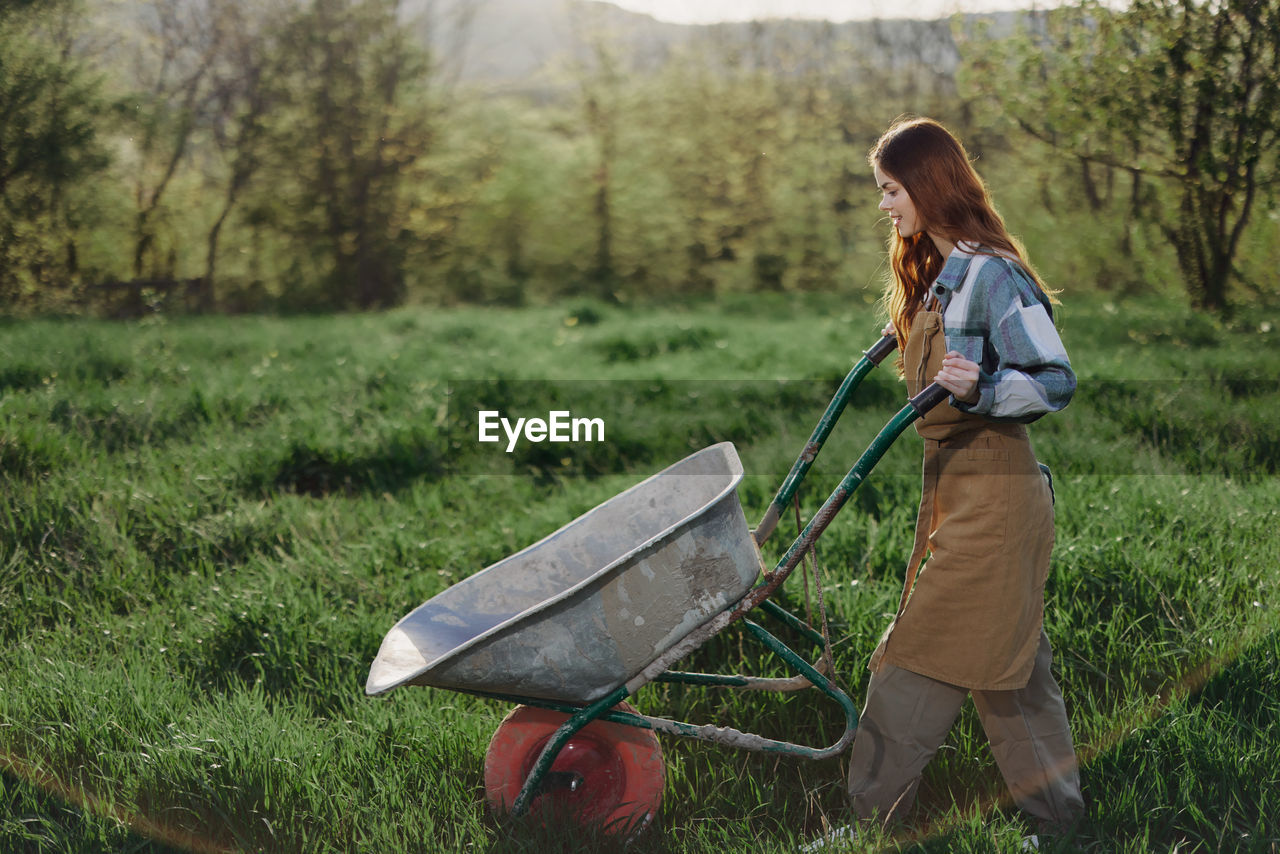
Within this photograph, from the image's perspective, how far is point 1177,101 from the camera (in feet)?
24.7

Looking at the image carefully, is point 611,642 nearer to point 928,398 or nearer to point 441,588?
point 928,398

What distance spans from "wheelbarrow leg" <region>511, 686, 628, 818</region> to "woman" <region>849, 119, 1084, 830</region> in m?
0.69

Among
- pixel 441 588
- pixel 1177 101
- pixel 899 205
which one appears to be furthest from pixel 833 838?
pixel 1177 101

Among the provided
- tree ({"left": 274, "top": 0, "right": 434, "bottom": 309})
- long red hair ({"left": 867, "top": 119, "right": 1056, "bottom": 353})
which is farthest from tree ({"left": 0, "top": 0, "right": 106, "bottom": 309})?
long red hair ({"left": 867, "top": 119, "right": 1056, "bottom": 353})

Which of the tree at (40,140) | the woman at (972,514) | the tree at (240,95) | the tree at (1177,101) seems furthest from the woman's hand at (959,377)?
the tree at (240,95)

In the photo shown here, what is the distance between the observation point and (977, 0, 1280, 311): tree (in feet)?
23.5

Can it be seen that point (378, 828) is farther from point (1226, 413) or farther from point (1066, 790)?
point (1226, 413)

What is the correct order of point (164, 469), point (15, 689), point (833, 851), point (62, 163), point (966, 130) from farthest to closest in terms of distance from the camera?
point (966, 130), point (62, 163), point (164, 469), point (15, 689), point (833, 851)

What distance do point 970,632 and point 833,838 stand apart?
1.96 ft

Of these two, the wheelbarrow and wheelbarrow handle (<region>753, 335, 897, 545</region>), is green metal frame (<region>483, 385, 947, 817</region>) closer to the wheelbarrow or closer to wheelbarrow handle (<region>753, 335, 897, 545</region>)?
the wheelbarrow

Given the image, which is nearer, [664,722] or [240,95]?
[664,722]

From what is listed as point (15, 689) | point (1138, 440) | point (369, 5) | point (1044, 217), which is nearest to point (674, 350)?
point (1138, 440)

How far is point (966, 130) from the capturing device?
1523 cm

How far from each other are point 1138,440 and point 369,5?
12395 mm
